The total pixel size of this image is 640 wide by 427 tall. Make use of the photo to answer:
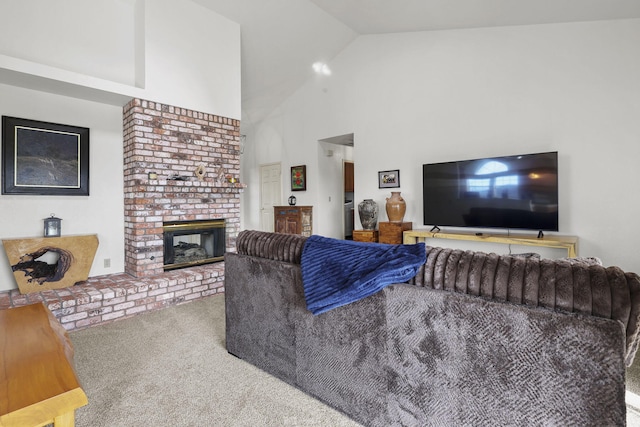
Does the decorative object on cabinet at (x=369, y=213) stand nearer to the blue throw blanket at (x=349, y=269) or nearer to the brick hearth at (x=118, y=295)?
the brick hearth at (x=118, y=295)

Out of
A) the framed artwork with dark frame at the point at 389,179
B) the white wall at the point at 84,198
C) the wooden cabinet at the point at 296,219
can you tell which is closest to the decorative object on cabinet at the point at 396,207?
the framed artwork with dark frame at the point at 389,179

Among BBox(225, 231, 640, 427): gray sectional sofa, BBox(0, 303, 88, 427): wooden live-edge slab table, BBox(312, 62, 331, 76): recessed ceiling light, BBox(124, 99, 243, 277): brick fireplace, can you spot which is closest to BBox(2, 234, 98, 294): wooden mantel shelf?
BBox(124, 99, 243, 277): brick fireplace

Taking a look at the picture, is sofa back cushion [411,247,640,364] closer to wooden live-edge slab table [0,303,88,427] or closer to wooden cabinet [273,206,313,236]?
wooden live-edge slab table [0,303,88,427]

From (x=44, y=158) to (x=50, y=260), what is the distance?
1.04m

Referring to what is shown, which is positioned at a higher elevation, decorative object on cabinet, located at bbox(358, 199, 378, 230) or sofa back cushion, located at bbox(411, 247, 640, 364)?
decorative object on cabinet, located at bbox(358, 199, 378, 230)

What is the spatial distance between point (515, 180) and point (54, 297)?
477 cm

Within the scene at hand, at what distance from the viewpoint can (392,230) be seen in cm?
466

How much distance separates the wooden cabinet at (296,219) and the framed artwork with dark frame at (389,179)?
1.50 meters

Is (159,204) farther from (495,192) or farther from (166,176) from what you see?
(495,192)

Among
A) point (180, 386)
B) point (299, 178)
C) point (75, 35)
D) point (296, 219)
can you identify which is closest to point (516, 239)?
point (180, 386)

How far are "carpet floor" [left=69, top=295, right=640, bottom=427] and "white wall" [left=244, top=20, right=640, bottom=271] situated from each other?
7.11 feet

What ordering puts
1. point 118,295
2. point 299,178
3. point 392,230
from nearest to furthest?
point 118,295, point 392,230, point 299,178

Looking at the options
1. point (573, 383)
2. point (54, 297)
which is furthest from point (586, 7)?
point (54, 297)

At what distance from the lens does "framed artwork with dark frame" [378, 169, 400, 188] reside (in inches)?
196
